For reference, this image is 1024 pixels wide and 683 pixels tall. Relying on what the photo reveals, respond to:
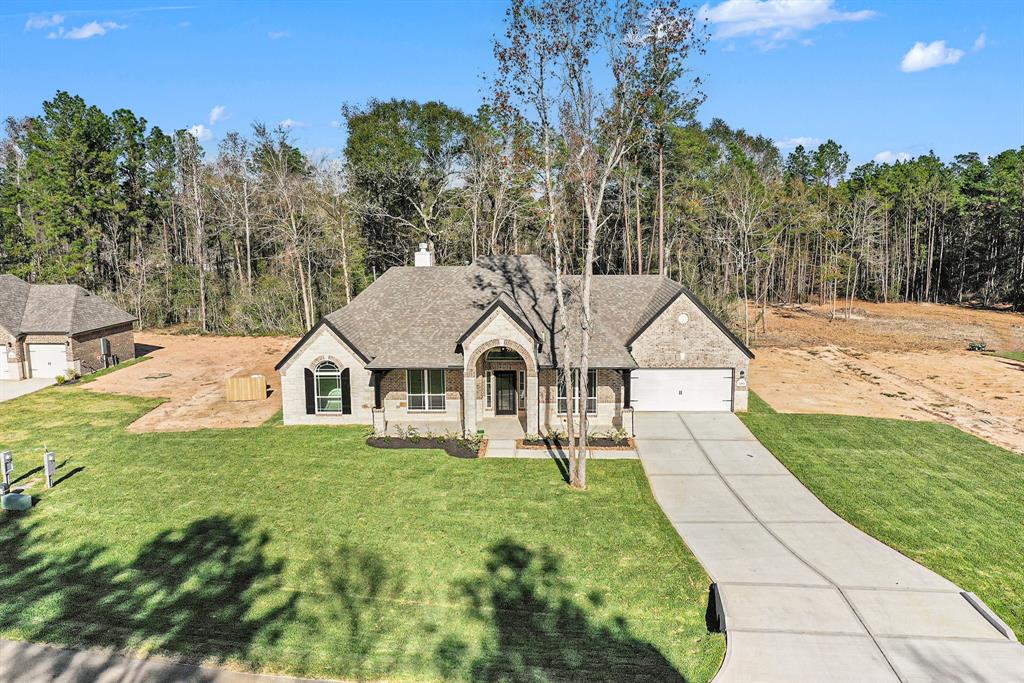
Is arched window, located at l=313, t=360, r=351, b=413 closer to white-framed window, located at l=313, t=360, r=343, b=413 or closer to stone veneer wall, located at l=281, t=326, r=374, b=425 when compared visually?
white-framed window, located at l=313, t=360, r=343, b=413

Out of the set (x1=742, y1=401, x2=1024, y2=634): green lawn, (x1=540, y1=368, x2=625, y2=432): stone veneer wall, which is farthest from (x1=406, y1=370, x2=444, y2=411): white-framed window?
(x1=742, y1=401, x2=1024, y2=634): green lawn

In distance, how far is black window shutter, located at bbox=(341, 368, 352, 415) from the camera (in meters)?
24.6

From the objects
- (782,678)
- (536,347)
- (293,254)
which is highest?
(293,254)

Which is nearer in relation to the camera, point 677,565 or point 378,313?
point 677,565

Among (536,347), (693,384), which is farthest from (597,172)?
(693,384)

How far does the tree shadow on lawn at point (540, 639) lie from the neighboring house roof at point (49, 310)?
102ft

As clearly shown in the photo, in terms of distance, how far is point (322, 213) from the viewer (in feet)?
161

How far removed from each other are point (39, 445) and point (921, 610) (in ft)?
89.6

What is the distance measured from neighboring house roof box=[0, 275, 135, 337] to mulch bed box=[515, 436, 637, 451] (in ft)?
87.7

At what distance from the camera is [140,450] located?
876 inches

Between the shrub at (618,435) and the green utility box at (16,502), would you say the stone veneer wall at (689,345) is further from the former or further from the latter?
the green utility box at (16,502)

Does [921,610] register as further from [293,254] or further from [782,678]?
[293,254]

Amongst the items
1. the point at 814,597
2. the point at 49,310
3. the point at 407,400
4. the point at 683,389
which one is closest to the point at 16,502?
the point at 407,400

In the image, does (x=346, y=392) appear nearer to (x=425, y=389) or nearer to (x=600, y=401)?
(x=425, y=389)
